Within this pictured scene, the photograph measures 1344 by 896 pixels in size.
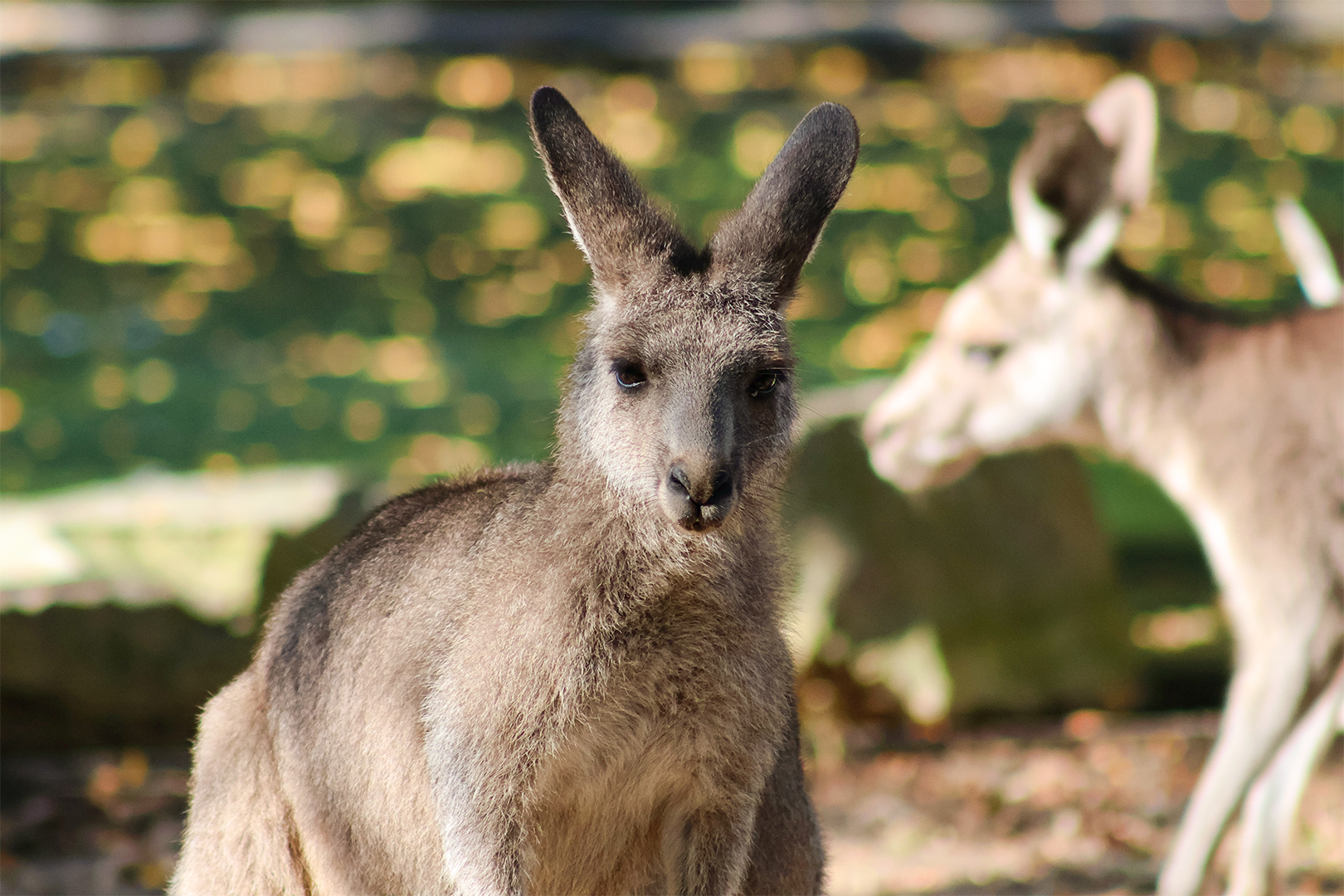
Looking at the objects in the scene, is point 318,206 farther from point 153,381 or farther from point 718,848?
point 718,848

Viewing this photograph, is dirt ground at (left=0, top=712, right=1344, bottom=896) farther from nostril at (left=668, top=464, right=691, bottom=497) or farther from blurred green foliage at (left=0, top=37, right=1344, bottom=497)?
nostril at (left=668, top=464, right=691, bottom=497)

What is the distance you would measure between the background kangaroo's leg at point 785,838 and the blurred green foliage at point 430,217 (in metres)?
0.80

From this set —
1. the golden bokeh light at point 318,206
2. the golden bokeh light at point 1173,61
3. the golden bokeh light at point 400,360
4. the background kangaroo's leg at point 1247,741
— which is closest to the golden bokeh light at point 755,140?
the golden bokeh light at point 318,206

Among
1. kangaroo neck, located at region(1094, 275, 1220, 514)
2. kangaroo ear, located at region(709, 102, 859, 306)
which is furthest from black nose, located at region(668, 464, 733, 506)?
kangaroo neck, located at region(1094, 275, 1220, 514)

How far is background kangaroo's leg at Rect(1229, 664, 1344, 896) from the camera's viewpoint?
427 centimetres

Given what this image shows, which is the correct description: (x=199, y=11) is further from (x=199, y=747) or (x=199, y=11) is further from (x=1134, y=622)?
(x=199, y=747)

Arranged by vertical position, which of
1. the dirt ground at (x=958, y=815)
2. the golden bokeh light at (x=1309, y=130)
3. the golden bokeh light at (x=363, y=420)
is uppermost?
the golden bokeh light at (x=1309, y=130)

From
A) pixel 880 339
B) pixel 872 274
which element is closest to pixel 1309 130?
pixel 872 274

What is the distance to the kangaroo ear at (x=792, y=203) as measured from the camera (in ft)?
9.34

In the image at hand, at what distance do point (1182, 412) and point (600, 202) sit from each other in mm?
2372

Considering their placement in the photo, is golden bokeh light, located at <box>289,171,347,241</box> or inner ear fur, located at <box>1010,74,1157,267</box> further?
golden bokeh light, located at <box>289,171,347,241</box>

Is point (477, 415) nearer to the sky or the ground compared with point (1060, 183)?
A: nearer to the ground

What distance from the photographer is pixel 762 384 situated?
9.30ft

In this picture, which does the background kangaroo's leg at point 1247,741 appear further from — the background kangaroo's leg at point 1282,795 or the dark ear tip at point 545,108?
the dark ear tip at point 545,108
